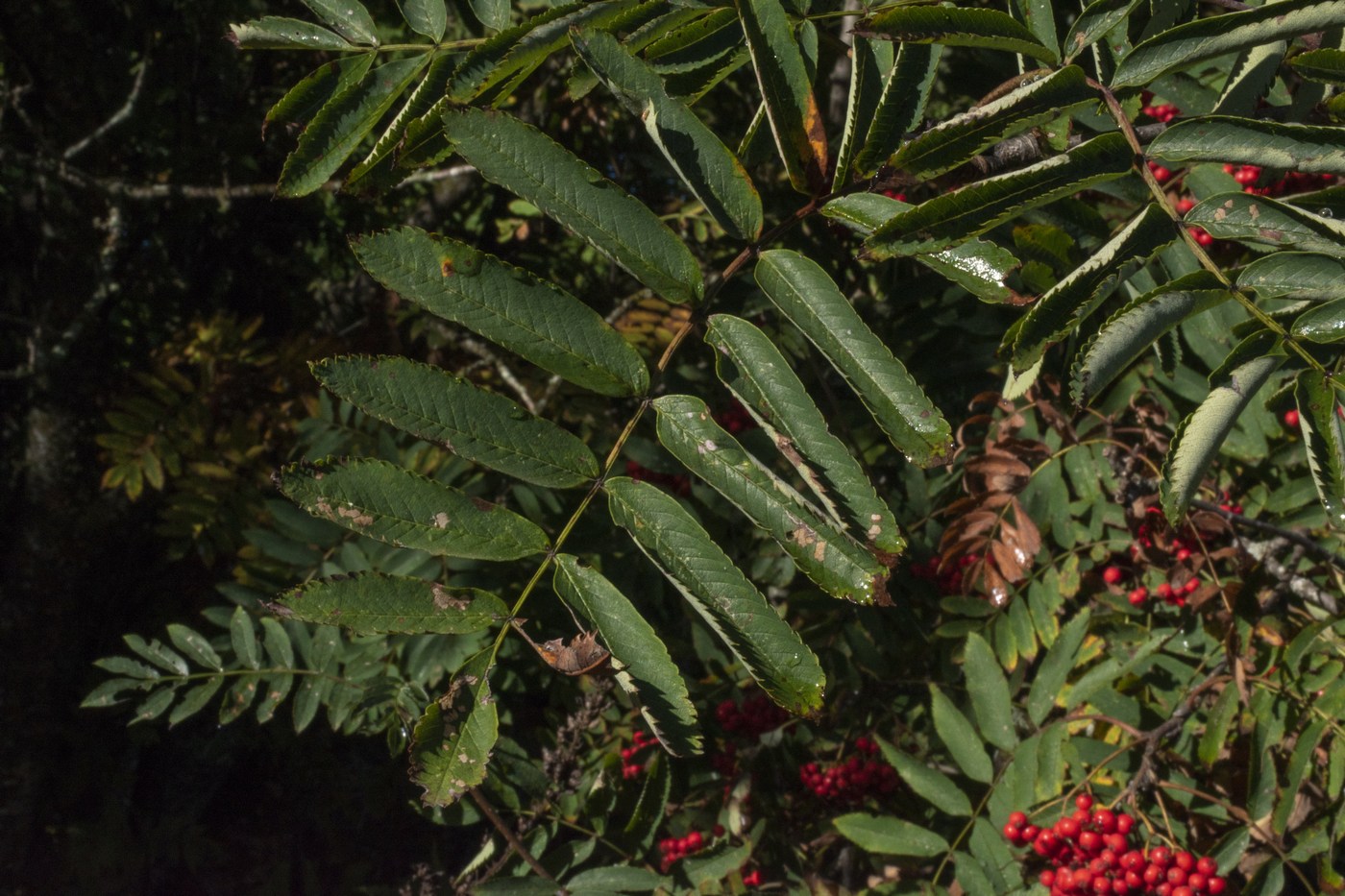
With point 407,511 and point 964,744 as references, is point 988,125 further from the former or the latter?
point 964,744

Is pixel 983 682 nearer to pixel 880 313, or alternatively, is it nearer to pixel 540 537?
pixel 880 313

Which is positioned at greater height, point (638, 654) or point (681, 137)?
point (681, 137)

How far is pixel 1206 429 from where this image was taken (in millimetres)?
861

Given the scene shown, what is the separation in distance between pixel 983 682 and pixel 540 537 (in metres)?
1.01

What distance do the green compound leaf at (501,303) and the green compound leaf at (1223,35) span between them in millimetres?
544

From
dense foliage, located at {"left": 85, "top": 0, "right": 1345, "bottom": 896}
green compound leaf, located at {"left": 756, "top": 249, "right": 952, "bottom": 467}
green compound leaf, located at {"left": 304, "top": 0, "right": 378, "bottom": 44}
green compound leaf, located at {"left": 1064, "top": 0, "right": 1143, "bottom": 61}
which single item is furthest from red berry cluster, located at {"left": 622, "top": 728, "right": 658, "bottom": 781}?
green compound leaf, located at {"left": 1064, "top": 0, "right": 1143, "bottom": 61}

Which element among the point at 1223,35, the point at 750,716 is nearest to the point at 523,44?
the point at 1223,35

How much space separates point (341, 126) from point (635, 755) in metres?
1.37

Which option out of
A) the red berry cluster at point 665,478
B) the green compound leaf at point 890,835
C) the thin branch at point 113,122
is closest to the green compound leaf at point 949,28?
the green compound leaf at point 890,835

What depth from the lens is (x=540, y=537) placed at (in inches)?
39.6

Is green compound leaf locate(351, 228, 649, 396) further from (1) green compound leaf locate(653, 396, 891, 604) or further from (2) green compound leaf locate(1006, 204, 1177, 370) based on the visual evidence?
(2) green compound leaf locate(1006, 204, 1177, 370)

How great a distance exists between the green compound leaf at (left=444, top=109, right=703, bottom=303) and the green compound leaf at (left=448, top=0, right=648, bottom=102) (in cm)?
14

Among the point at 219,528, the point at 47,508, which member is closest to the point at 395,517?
the point at 219,528

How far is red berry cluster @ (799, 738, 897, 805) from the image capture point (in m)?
2.06
